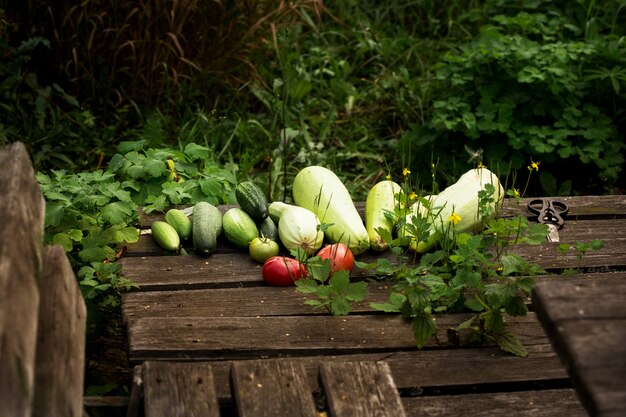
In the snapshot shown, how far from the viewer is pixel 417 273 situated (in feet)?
12.3

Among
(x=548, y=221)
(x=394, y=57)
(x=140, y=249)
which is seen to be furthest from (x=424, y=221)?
(x=394, y=57)

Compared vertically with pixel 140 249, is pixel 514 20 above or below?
above

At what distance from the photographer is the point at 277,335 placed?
330 cm

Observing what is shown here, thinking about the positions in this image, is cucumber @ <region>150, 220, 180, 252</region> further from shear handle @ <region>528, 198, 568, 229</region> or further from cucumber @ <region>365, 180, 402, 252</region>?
shear handle @ <region>528, 198, 568, 229</region>

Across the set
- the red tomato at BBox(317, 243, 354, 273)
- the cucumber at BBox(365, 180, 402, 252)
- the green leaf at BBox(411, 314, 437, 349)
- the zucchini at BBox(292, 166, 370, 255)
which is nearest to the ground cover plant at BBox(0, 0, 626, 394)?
the zucchini at BBox(292, 166, 370, 255)

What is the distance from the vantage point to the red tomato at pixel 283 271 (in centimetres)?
367

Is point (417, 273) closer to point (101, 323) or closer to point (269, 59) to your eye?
point (101, 323)

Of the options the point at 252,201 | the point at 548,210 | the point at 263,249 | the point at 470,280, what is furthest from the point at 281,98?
the point at 470,280

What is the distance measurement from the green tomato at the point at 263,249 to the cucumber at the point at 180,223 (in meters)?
0.30

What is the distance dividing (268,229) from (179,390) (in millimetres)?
1369

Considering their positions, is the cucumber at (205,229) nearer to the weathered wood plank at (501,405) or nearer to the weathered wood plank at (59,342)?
the weathered wood plank at (501,405)

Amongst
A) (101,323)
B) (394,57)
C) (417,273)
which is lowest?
(101,323)

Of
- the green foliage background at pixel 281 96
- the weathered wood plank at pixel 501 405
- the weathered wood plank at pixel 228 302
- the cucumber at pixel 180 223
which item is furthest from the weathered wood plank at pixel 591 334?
the green foliage background at pixel 281 96

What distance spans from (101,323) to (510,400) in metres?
1.68
